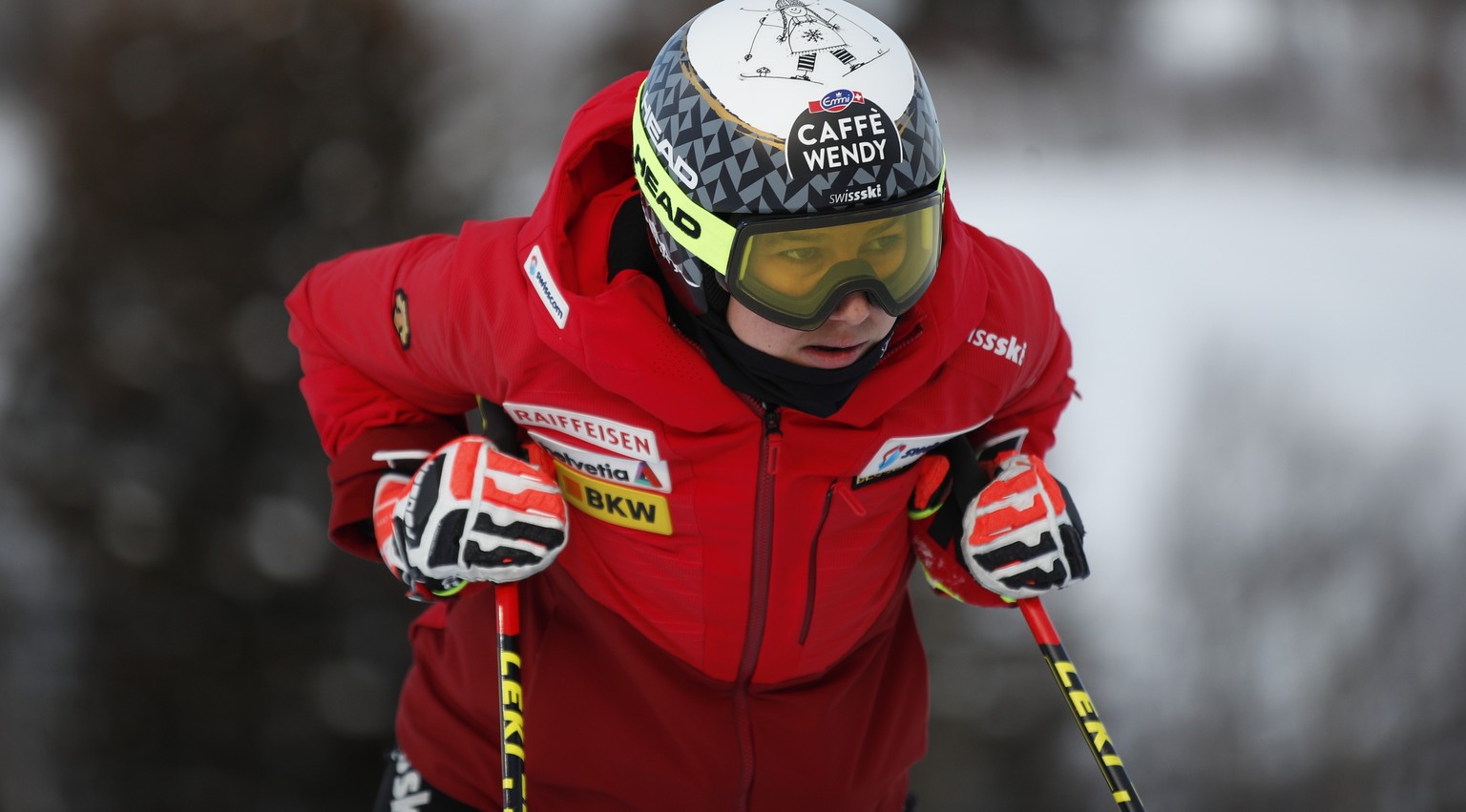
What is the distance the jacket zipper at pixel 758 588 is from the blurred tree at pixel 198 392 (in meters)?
2.07

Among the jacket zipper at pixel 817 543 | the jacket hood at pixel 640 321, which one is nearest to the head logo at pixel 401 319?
the jacket hood at pixel 640 321

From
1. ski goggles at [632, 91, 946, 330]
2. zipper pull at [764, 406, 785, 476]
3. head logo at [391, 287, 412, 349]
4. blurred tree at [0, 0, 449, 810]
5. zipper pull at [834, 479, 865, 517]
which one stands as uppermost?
ski goggles at [632, 91, 946, 330]

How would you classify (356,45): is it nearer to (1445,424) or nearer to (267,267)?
(267,267)

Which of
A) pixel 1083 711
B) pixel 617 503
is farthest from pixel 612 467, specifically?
pixel 1083 711

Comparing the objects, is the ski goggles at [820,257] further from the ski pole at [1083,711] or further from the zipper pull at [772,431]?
the ski pole at [1083,711]

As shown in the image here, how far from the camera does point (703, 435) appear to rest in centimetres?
154

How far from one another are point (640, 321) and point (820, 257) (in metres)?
0.21

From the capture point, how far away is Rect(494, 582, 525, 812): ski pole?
5.19 ft

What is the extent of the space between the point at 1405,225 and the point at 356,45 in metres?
2.92

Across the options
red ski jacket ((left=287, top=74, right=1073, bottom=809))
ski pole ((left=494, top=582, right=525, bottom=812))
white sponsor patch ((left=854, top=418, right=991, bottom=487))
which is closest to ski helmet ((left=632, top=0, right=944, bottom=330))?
red ski jacket ((left=287, top=74, right=1073, bottom=809))

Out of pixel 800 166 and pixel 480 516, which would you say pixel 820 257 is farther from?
pixel 480 516

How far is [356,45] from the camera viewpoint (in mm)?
3545

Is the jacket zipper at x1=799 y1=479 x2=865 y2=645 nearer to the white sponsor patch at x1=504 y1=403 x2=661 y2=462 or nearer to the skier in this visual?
the skier

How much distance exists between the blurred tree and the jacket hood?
2064 mm
